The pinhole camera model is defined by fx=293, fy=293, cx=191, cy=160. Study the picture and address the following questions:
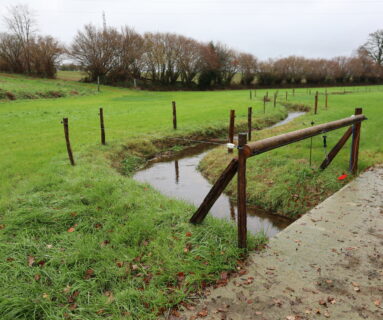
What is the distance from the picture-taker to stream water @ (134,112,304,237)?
22.6ft

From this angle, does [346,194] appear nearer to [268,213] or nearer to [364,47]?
[268,213]

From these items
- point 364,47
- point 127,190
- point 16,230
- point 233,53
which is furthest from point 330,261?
point 364,47

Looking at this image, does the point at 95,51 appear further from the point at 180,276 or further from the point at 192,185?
the point at 180,276

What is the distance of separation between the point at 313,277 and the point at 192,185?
6.15m

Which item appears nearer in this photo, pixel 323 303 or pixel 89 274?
pixel 323 303

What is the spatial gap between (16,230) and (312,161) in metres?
7.72

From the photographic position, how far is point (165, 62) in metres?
61.2

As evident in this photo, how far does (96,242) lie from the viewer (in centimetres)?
484

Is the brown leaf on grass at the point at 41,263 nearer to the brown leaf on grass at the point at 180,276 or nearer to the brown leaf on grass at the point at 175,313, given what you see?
the brown leaf on grass at the point at 180,276

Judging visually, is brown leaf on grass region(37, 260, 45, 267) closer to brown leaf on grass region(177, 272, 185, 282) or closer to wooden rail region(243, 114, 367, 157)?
brown leaf on grass region(177, 272, 185, 282)

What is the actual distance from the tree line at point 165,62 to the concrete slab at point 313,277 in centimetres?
5566

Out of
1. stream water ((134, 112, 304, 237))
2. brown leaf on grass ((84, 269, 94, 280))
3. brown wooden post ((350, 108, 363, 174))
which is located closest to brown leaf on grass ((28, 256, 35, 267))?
brown leaf on grass ((84, 269, 94, 280))

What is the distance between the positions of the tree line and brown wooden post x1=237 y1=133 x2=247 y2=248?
55.8 metres

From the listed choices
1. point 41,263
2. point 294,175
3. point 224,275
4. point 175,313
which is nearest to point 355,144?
point 294,175
